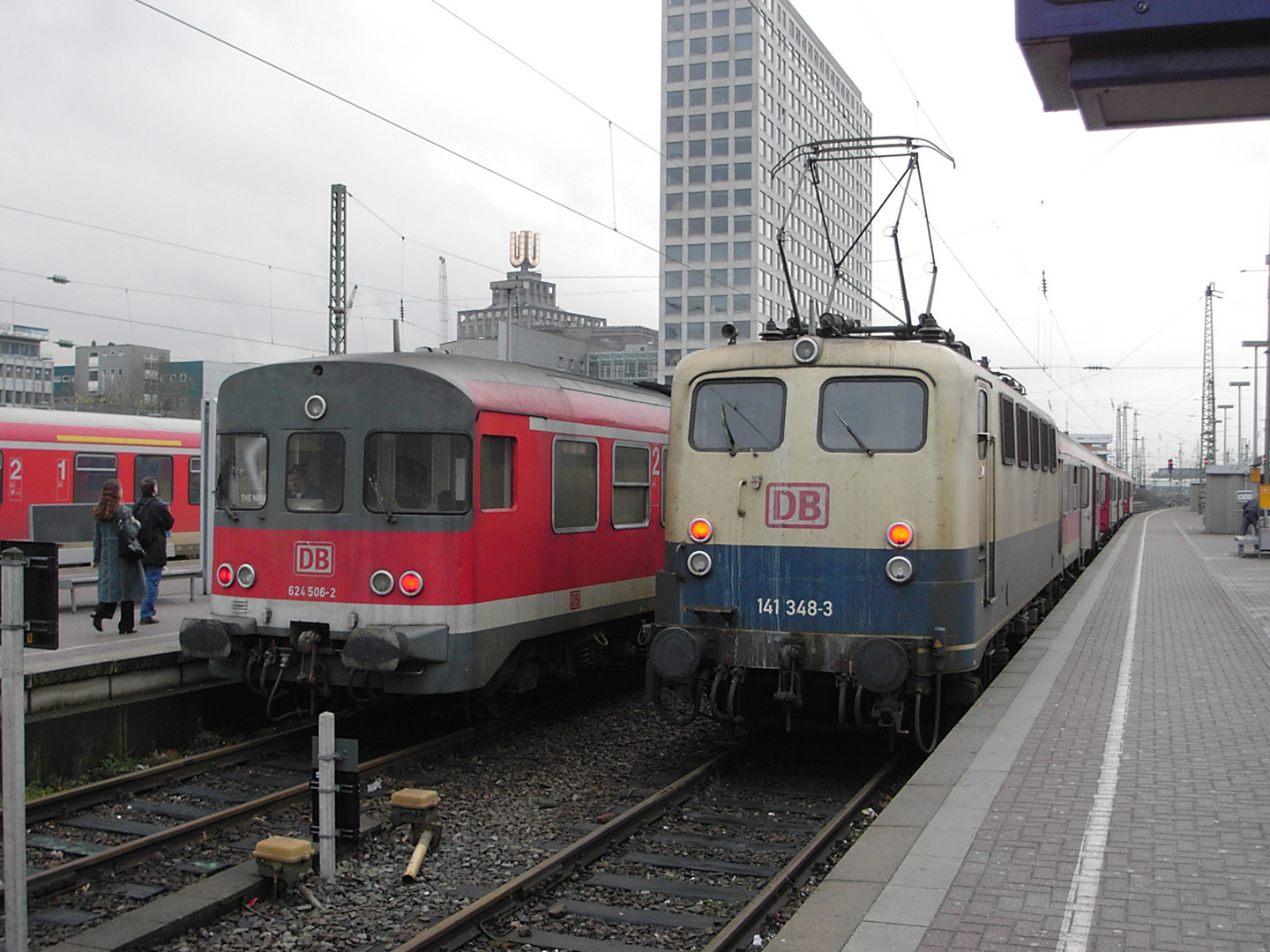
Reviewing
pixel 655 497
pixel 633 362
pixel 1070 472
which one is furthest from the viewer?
pixel 633 362

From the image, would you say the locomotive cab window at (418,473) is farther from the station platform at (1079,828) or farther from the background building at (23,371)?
the background building at (23,371)

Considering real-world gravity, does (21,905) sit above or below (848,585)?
below

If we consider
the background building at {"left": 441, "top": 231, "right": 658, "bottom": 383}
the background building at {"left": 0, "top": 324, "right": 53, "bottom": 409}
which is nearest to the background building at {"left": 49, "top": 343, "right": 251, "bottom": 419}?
the background building at {"left": 0, "top": 324, "right": 53, "bottom": 409}

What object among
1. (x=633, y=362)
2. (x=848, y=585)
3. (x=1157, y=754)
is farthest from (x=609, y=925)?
(x=633, y=362)

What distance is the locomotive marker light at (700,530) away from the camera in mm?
8781

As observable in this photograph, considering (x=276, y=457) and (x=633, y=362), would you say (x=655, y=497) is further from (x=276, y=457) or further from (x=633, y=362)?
(x=633, y=362)

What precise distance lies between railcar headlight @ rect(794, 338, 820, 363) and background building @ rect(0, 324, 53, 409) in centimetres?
8168

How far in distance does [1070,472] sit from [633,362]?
143 feet

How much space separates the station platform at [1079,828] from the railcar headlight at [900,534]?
146cm

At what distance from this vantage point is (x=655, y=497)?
41.3ft

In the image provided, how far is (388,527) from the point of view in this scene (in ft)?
29.9

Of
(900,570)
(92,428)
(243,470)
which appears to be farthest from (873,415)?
(92,428)

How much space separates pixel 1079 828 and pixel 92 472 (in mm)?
18439

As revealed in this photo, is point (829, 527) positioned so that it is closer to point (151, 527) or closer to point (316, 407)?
point (316, 407)
